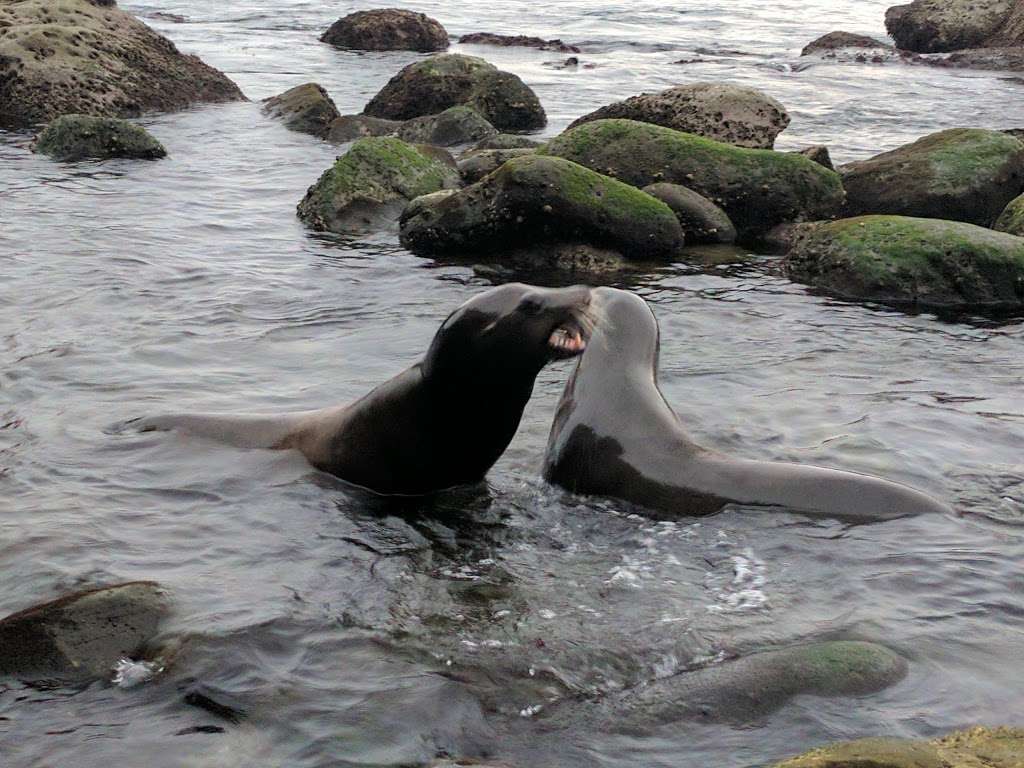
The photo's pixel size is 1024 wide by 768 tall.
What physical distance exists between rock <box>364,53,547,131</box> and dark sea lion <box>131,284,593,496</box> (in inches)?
559

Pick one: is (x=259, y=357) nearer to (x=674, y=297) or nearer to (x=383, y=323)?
(x=383, y=323)

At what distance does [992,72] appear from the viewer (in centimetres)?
2869

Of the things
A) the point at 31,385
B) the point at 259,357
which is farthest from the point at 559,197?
the point at 31,385

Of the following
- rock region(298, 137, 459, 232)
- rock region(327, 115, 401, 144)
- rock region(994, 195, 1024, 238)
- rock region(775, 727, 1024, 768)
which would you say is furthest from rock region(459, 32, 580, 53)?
rock region(775, 727, 1024, 768)

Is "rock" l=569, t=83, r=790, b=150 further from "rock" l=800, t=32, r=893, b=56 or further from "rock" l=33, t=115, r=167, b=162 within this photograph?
"rock" l=800, t=32, r=893, b=56

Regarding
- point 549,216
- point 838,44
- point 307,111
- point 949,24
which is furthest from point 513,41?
point 549,216

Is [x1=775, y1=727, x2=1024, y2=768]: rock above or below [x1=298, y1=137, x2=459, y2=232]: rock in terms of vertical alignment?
below

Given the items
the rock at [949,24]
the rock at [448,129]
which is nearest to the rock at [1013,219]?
the rock at [448,129]

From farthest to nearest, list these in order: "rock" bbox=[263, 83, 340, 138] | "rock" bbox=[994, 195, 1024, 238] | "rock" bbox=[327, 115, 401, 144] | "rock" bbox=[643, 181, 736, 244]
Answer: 1. "rock" bbox=[263, 83, 340, 138]
2. "rock" bbox=[327, 115, 401, 144]
3. "rock" bbox=[643, 181, 736, 244]
4. "rock" bbox=[994, 195, 1024, 238]

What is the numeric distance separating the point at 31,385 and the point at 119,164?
8499mm

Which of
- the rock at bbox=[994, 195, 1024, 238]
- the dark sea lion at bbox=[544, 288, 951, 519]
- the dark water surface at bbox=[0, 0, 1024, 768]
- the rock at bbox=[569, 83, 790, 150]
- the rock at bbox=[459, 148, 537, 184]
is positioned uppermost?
the rock at bbox=[569, 83, 790, 150]

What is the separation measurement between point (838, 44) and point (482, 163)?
21278mm

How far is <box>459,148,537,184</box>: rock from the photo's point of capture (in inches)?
576

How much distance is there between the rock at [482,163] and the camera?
576 inches
